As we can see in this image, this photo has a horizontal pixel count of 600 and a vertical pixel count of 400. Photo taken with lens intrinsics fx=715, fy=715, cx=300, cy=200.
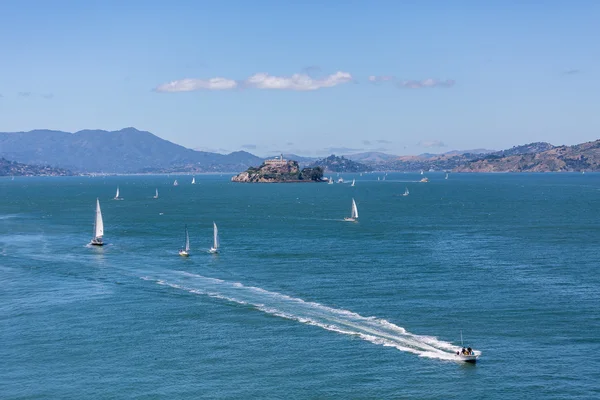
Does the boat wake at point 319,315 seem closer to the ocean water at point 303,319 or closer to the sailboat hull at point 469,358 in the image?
the ocean water at point 303,319

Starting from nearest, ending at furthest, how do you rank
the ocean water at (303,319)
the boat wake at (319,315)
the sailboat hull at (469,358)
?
the ocean water at (303,319), the sailboat hull at (469,358), the boat wake at (319,315)

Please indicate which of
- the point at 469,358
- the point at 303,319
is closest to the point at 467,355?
the point at 469,358

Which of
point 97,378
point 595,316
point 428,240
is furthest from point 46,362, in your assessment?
point 428,240

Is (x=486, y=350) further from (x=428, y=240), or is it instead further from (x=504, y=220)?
(x=504, y=220)

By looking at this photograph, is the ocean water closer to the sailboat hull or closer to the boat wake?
the boat wake

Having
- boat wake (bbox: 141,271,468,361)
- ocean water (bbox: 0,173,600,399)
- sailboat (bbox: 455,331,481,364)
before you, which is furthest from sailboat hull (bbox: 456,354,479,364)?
boat wake (bbox: 141,271,468,361)

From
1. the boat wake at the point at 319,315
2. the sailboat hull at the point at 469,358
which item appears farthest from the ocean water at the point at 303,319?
the sailboat hull at the point at 469,358
